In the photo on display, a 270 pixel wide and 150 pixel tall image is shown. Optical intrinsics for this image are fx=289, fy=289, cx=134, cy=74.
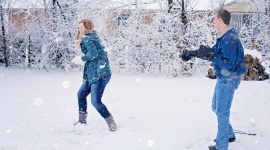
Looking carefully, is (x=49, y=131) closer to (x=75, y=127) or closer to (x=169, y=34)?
(x=75, y=127)

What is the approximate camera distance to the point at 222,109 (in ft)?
11.5

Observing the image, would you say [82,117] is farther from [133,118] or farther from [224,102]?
[224,102]

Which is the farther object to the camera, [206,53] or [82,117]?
[82,117]

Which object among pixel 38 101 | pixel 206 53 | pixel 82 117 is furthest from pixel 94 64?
pixel 38 101

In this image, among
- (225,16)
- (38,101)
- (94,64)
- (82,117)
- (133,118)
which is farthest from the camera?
(38,101)

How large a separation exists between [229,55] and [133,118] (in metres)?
2.52

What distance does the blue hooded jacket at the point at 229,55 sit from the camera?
10.7ft

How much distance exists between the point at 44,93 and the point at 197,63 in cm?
624

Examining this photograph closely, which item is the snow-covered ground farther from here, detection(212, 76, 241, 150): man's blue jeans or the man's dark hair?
the man's dark hair

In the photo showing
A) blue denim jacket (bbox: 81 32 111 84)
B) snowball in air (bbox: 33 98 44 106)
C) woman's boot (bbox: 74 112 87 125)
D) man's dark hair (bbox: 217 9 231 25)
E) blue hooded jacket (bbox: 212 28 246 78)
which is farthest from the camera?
snowball in air (bbox: 33 98 44 106)

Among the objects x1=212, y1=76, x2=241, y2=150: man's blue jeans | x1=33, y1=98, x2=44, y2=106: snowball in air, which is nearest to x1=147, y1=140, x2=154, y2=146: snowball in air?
x1=212, y1=76, x2=241, y2=150: man's blue jeans

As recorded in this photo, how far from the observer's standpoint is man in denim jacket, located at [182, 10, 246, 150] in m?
3.30

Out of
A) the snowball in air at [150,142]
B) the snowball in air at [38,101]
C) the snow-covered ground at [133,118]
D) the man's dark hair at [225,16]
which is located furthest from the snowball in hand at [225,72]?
the snowball in air at [38,101]

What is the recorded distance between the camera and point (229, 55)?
3.27 meters
